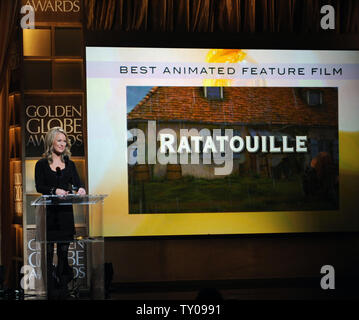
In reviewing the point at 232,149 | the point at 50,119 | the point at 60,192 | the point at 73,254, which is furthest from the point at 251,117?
the point at 73,254

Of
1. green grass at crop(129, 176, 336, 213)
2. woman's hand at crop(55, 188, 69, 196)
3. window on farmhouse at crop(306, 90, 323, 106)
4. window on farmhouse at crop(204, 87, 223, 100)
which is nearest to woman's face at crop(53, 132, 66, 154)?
woman's hand at crop(55, 188, 69, 196)

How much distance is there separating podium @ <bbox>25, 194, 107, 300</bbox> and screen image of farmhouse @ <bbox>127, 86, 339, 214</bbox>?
66.9 inches

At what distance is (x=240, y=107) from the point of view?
21.2 ft

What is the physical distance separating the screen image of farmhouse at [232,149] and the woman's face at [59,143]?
94 cm

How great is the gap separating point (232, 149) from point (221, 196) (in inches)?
18.8

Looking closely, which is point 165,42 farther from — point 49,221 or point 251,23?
point 49,221

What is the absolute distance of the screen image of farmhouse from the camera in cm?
636

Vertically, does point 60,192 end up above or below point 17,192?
above

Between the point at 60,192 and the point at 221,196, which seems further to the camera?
the point at 221,196

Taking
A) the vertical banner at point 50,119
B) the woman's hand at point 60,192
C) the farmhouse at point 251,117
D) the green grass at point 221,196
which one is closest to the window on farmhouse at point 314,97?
the farmhouse at point 251,117

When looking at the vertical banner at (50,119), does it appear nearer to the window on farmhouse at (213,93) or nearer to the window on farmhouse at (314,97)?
the window on farmhouse at (213,93)

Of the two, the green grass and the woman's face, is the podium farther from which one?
the green grass

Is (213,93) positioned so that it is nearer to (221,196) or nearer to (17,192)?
(221,196)

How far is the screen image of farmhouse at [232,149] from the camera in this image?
20.9 ft
